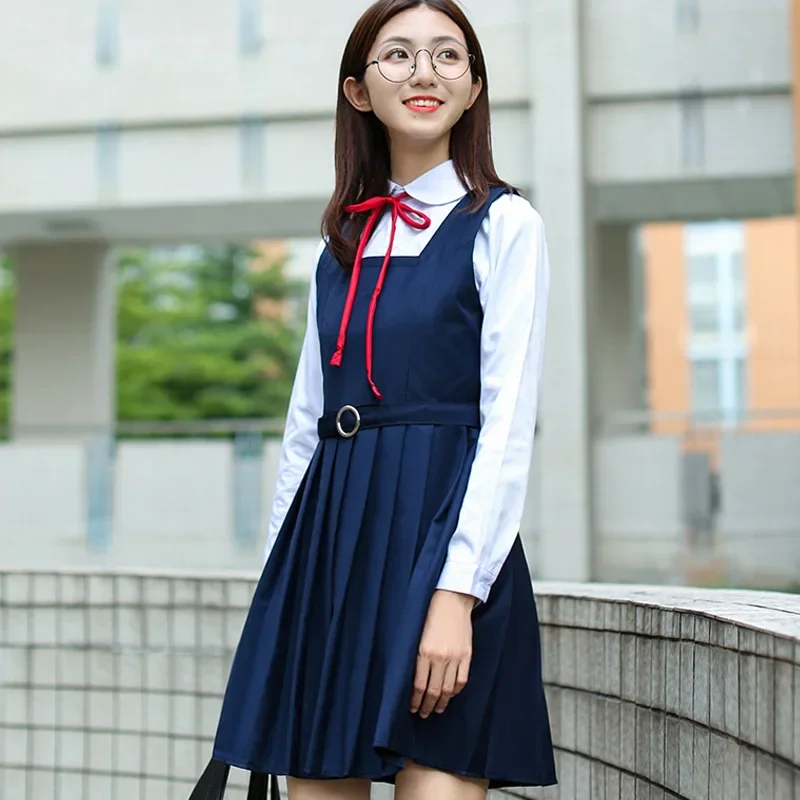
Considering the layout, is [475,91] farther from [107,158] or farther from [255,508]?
[107,158]

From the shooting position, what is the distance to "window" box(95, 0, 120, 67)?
727 cm

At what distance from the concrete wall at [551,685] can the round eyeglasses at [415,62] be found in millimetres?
750

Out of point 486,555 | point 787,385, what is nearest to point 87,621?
point 486,555

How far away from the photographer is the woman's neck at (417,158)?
190 centimetres

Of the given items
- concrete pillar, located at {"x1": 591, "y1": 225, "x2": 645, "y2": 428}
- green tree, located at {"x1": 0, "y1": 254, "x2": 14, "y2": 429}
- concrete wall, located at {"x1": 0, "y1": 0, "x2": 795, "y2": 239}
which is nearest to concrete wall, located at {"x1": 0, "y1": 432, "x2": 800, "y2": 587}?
concrete wall, located at {"x1": 0, "y1": 0, "x2": 795, "y2": 239}

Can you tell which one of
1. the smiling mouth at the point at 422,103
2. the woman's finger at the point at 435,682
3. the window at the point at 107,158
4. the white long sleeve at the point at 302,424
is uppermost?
the window at the point at 107,158

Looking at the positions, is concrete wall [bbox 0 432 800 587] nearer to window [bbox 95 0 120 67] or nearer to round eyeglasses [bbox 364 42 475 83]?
window [bbox 95 0 120 67]

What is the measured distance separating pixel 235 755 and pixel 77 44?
618 centimetres

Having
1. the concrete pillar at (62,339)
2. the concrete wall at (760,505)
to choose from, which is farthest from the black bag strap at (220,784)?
the concrete pillar at (62,339)

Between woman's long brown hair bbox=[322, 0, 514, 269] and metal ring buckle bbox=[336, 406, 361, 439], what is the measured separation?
199 mm

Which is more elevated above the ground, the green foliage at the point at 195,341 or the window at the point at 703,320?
the window at the point at 703,320

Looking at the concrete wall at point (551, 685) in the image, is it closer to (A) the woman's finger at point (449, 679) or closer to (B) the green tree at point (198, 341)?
(A) the woman's finger at point (449, 679)

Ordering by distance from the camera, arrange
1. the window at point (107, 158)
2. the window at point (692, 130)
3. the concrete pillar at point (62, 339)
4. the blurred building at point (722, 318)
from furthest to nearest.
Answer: the blurred building at point (722, 318) → the concrete pillar at point (62, 339) → the window at point (107, 158) → the window at point (692, 130)

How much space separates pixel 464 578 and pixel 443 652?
→ 0.27ft
